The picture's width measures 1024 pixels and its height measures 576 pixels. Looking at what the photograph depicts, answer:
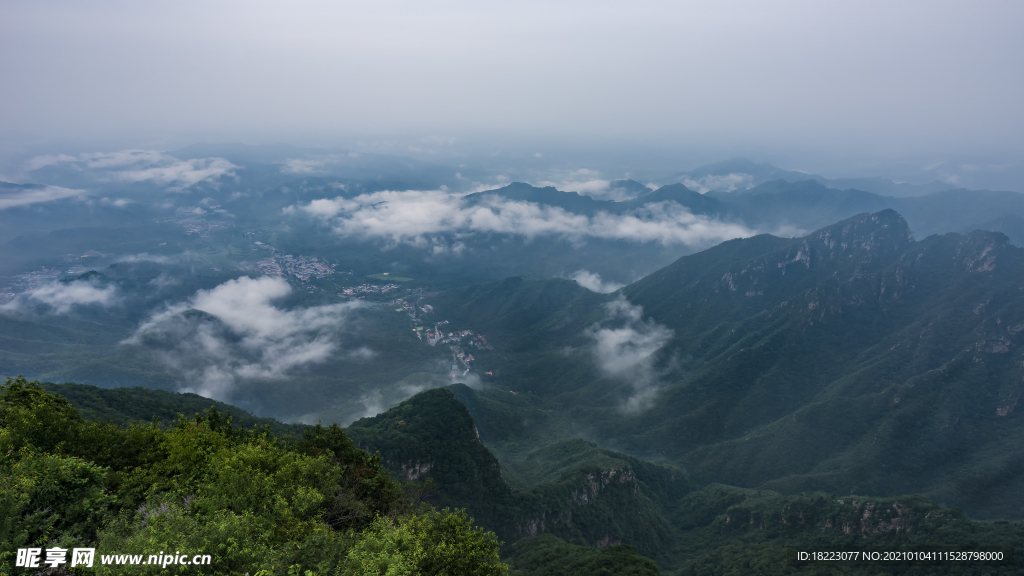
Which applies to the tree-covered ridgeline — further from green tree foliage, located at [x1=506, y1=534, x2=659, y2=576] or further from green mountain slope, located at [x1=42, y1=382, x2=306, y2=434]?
green mountain slope, located at [x1=42, y1=382, x2=306, y2=434]

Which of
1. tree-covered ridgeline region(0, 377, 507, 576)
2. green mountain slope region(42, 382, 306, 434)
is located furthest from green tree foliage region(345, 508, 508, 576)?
green mountain slope region(42, 382, 306, 434)

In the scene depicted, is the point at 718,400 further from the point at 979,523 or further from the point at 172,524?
the point at 172,524

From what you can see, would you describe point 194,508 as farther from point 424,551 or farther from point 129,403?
point 129,403

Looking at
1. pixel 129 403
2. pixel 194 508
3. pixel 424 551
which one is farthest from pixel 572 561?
pixel 129 403

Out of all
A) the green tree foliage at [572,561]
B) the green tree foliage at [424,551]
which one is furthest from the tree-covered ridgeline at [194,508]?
the green tree foliage at [572,561]

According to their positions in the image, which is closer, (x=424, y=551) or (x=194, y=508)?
(x=194, y=508)

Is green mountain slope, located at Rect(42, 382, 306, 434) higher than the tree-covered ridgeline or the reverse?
the reverse

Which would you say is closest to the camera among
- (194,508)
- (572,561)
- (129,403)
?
(194,508)

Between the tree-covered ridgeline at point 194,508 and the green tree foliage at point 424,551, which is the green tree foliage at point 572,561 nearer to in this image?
the tree-covered ridgeline at point 194,508
